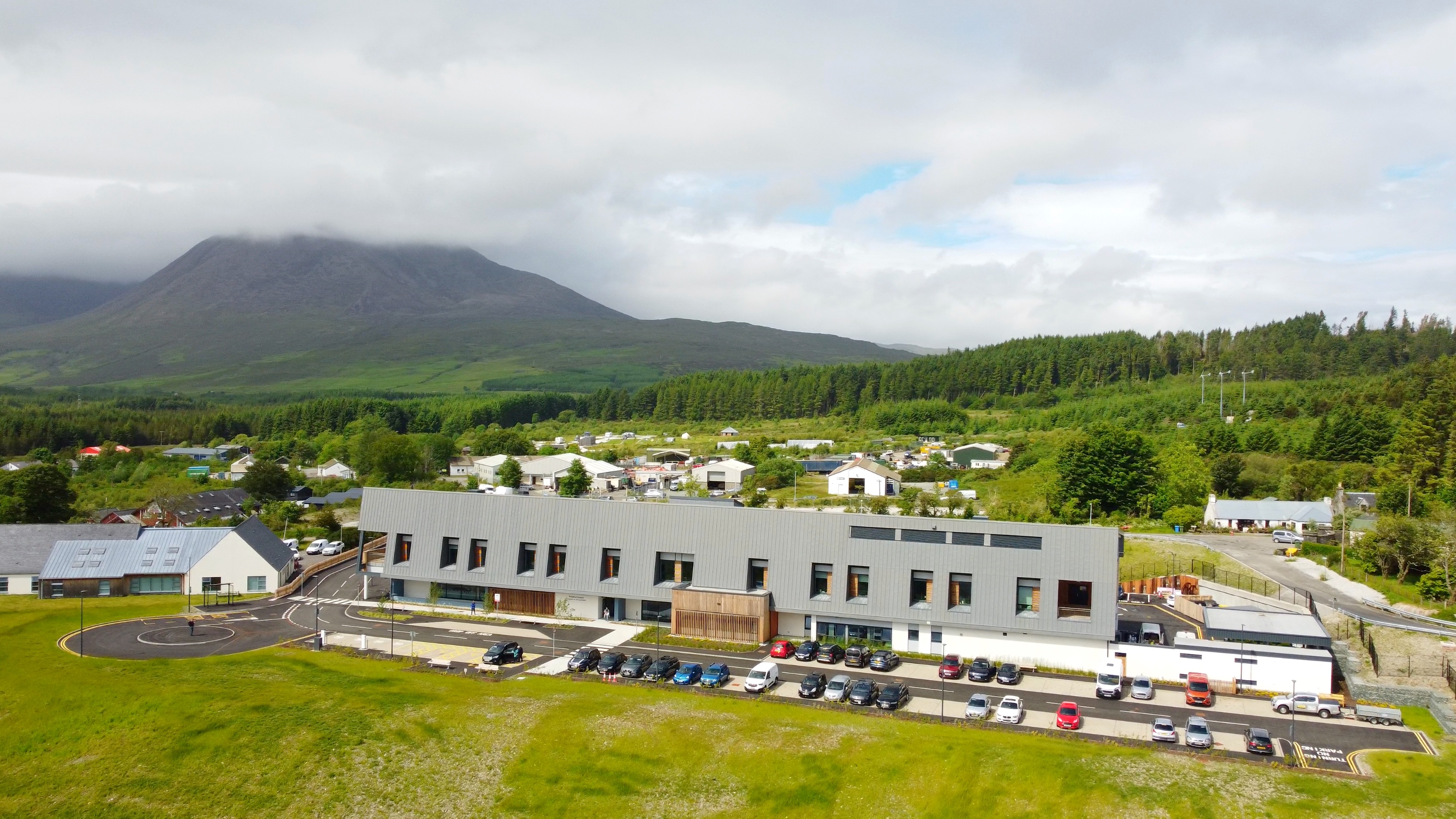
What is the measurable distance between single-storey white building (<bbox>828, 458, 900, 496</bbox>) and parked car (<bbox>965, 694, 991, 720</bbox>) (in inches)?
2268

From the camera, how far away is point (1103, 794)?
28312 mm

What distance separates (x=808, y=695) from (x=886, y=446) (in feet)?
341

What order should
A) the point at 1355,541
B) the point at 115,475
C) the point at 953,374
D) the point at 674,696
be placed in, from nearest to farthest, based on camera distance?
the point at 674,696 → the point at 1355,541 → the point at 115,475 → the point at 953,374

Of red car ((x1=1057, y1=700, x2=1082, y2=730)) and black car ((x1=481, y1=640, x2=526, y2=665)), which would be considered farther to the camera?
black car ((x1=481, y1=640, x2=526, y2=665))

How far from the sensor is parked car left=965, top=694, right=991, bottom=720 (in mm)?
34500

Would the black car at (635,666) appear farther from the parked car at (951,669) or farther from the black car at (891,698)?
the parked car at (951,669)

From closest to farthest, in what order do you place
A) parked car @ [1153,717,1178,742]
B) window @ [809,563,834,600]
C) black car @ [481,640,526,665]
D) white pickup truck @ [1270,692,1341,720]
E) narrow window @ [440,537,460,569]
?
parked car @ [1153,717,1178,742] < white pickup truck @ [1270,692,1341,720] < black car @ [481,640,526,665] < window @ [809,563,834,600] < narrow window @ [440,537,460,569]

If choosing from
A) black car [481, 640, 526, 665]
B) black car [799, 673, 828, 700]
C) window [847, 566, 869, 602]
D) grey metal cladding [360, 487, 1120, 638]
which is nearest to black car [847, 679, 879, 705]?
black car [799, 673, 828, 700]

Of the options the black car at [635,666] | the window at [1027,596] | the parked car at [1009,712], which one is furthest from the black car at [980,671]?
the black car at [635,666]

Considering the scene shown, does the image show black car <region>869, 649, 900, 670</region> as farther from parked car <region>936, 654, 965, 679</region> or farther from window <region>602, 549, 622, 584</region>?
window <region>602, 549, 622, 584</region>

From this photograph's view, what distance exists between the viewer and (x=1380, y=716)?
34781 millimetres

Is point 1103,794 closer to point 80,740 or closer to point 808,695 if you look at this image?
point 808,695

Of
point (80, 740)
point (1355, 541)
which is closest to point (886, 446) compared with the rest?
point (1355, 541)

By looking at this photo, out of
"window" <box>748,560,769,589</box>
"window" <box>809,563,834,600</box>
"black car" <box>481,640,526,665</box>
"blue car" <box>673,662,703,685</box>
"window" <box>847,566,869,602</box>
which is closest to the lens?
"blue car" <box>673,662,703,685</box>
